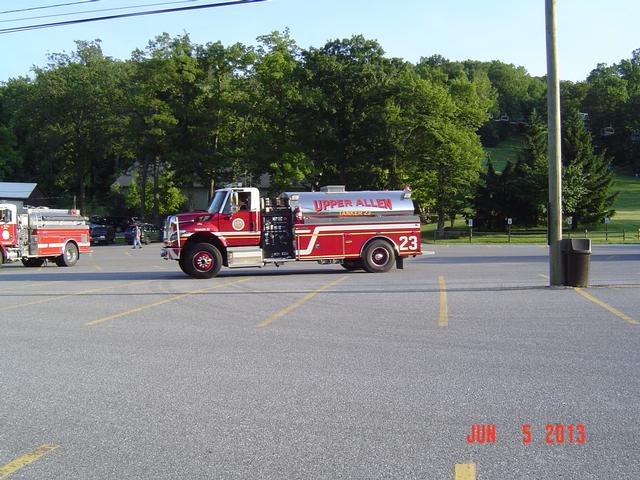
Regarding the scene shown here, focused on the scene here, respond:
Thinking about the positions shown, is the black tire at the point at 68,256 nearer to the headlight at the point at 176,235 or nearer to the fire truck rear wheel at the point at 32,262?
the fire truck rear wheel at the point at 32,262

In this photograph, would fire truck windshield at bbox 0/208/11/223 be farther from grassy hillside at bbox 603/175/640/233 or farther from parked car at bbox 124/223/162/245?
grassy hillside at bbox 603/175/640/233

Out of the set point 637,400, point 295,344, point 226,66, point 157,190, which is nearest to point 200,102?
point 226,66

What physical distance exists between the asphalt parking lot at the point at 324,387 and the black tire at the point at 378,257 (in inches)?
267

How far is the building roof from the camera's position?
201 ft

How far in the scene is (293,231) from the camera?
21172mm

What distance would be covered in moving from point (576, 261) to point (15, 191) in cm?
5823

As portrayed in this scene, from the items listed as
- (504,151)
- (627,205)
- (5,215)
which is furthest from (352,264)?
(504,151)

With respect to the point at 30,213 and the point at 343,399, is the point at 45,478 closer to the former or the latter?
the point at 343,399

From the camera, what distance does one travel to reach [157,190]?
6044 cm

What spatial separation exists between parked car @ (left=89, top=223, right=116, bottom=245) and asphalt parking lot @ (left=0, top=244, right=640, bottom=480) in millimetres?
37845

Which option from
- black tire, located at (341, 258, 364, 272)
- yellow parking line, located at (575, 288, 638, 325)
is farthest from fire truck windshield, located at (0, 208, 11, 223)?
yellow parking line, located at (575, 288, 638, 325)

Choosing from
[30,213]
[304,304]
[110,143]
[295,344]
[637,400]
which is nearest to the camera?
[637,400]

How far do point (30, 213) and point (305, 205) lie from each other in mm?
13260

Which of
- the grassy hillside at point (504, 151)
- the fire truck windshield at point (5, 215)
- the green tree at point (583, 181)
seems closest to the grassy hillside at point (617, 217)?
the grassy hillside at point (504, 151)
